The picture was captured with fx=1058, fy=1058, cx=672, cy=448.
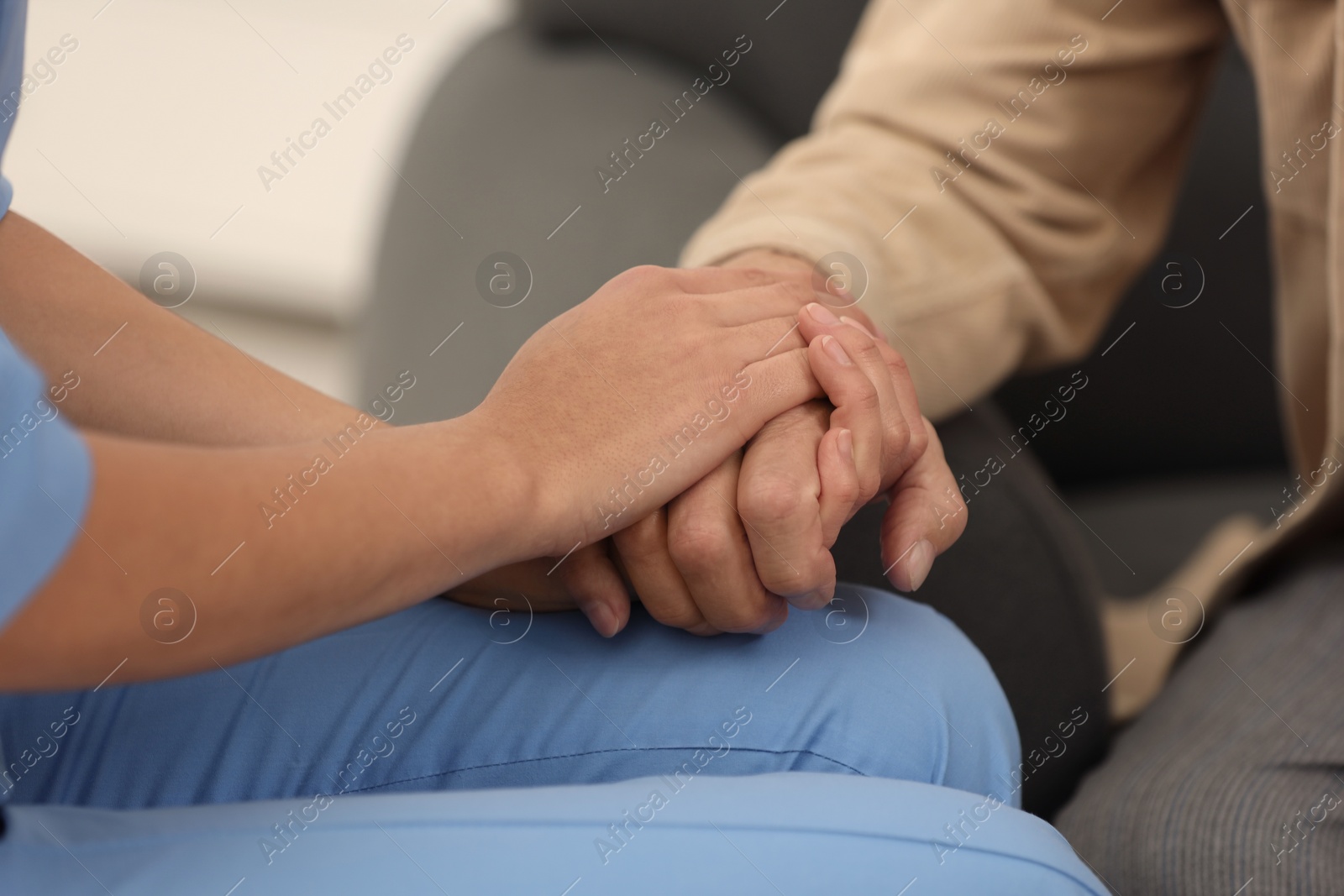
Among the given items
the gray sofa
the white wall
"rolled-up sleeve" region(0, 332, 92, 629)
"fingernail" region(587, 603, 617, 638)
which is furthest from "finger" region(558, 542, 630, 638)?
the white wall

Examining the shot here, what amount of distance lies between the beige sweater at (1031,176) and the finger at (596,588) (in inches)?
10.7

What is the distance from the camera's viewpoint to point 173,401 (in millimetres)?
505

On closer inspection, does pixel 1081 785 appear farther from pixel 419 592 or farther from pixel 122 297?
pixel 122 297

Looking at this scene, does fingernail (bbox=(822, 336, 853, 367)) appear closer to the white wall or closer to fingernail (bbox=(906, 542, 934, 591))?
fingernail (bbox=(906, 542, 934, 591))

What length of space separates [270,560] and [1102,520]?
103 centimetres

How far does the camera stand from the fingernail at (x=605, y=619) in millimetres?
497

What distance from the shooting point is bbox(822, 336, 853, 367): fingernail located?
52cm

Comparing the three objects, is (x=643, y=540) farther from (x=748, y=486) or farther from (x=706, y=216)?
(x=706, y=216)

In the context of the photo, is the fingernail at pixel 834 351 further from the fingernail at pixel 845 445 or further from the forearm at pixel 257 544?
the forearm at pixel 257 544

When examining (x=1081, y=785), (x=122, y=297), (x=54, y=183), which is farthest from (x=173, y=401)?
(x=54, y=183)

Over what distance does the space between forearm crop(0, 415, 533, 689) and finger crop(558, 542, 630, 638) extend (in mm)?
63

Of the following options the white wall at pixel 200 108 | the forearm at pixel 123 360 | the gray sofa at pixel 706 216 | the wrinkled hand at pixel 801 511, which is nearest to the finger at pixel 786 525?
the wrinkled hand at pixel 801 511

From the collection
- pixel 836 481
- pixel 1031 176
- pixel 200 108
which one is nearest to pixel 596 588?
pixel 836 481

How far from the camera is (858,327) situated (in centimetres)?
56
